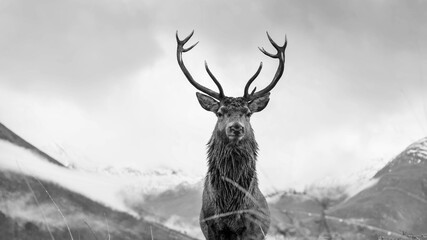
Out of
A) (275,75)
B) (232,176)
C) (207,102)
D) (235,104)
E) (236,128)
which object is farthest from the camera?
(275,75)

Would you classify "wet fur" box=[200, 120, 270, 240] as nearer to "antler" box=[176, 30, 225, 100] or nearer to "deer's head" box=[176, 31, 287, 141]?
"deer's head" box=[176, 31, 287, 141]

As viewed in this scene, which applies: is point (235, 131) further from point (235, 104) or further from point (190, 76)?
point (190, 76)

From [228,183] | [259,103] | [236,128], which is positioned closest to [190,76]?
[259,103]

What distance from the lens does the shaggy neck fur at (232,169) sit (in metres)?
11.0

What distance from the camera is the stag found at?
10414 mm

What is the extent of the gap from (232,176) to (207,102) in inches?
73.5

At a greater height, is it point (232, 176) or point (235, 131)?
point (235, 131)

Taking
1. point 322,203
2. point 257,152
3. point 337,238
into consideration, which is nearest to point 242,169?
point 257,152

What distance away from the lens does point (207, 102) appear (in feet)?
41.2

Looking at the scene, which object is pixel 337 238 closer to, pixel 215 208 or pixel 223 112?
pixel 215 208

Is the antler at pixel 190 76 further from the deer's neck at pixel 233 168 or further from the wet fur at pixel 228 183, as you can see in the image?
the deer's neck at pixel 233 168

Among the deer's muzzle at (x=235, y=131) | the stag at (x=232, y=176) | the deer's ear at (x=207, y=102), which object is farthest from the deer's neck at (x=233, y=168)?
the deer's ear at (x=207, y=102)

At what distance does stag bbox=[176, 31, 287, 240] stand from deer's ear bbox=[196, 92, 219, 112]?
0.03m

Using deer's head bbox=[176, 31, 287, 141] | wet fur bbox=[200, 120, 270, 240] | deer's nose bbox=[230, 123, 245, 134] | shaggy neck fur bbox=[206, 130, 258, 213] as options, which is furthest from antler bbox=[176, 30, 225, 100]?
deer's nose bbox=[230, 123, 245, 134]
